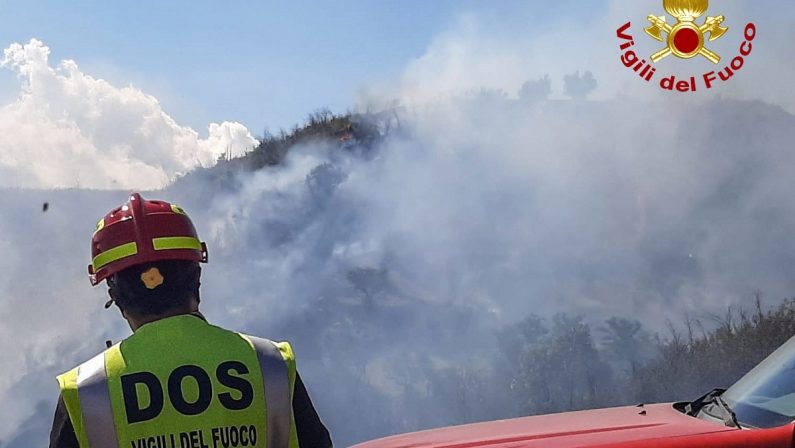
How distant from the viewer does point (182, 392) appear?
6.92 feet

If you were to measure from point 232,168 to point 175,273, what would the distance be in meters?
10.1

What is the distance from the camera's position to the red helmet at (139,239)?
228 cm

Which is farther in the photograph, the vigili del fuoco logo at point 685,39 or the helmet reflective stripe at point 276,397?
the vigili del fuoco logo at point 685,39

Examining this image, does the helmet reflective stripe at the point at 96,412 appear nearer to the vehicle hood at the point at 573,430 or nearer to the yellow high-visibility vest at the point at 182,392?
the yellow high-visibility vest at the point at 182,392

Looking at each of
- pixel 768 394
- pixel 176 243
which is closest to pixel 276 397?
pixel 176 243

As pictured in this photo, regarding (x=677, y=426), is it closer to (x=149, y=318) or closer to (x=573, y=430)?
(x=573, y=430)

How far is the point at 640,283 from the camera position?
8.84m

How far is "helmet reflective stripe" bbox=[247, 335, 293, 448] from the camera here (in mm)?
2203

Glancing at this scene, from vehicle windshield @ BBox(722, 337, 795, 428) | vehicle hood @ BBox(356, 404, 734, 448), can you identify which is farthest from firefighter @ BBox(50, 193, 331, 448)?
vehicle windshield @ BBox(722, 337, 795, 428)

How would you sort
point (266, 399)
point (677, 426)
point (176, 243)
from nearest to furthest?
point (266, 399) < point (176, 243) < point (677, 426)

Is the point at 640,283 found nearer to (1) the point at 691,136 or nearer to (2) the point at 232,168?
(1) the point at 691,136

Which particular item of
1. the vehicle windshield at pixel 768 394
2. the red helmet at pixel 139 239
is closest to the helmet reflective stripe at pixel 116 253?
the red helmet at pixel 139 239

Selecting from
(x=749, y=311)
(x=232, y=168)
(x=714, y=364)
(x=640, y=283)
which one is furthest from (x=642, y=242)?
(x=232, y=168)

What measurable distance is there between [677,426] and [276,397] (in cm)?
177
